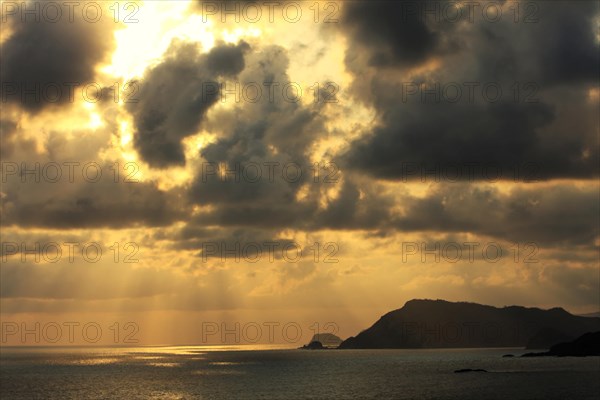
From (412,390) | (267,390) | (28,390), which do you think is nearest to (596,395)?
(412,390)

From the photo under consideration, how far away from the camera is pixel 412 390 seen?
534ft

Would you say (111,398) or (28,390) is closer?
(111,398)

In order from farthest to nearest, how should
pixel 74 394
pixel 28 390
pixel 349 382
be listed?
pixel 349 382 < pixel 28 390 < pixel 74 394

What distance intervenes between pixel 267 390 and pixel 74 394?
4386cm

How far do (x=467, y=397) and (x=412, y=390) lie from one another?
20.6 meters

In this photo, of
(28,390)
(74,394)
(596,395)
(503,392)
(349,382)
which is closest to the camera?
(596,395)

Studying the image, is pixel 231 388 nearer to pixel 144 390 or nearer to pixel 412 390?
pixel 144 390

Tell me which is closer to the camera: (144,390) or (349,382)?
(144,390)

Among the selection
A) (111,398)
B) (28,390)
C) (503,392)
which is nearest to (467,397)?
(503,392)

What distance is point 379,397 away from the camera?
146m

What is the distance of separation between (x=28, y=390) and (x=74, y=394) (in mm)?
19466

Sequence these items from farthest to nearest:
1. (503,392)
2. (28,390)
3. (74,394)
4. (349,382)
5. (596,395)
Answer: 1. (349,382)
2. (28,390)
3. (74,394)
4. (503,392)
5. (596,395)

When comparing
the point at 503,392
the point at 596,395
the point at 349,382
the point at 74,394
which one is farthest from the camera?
the point at 349,382

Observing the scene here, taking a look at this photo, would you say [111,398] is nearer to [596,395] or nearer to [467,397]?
[467,397]
